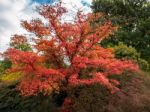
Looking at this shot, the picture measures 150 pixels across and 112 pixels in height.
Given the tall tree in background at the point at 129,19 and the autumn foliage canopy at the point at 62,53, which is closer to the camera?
the autumn foliage canopy at the point at 62,53

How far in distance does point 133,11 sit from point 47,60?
66.3 ft

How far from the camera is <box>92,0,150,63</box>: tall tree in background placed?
38.2 meters

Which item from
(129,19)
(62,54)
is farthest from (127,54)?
(129,19)

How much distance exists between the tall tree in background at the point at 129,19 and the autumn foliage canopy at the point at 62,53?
16070 mm

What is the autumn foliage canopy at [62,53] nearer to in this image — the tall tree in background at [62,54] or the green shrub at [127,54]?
the tall tree in background at [62,54]

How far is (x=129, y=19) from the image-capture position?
131 ft

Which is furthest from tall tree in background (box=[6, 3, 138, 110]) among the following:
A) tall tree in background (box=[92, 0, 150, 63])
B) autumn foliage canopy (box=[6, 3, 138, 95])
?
tall tree in background (box=[92, 0, 150, 63])

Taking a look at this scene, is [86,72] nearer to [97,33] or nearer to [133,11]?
[97,33]

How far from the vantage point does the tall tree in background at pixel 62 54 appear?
2034cm

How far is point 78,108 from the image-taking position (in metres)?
20.6

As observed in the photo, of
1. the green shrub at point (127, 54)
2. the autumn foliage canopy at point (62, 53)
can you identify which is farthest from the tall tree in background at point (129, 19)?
the autumn foliage canopy at point (62, 53)

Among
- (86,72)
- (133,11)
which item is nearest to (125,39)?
(133,11)

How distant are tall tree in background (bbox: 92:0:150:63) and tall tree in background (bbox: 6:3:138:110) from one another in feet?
52.8

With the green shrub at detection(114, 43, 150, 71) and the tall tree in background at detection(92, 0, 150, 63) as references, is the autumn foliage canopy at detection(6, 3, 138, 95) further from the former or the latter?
the tall tree in background at detection(92, 0, 150, 63)
